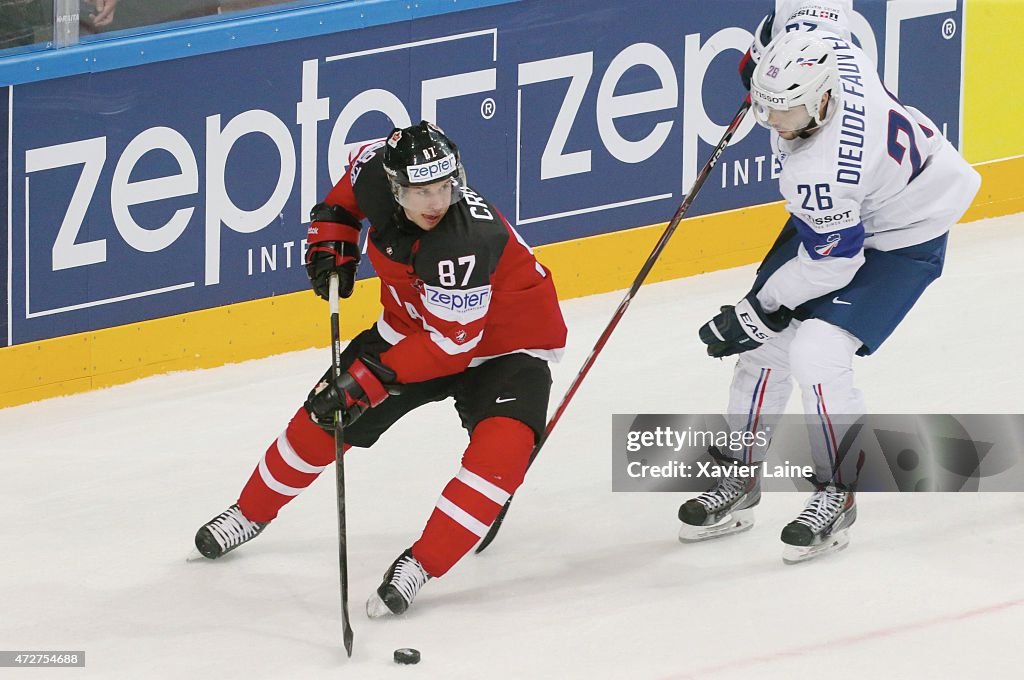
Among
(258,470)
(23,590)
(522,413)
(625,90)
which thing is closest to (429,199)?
(522,413)

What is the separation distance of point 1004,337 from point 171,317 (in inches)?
113

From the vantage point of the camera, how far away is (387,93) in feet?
21.7

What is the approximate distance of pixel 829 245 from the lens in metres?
4.69

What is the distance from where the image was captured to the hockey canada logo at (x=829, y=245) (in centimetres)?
467

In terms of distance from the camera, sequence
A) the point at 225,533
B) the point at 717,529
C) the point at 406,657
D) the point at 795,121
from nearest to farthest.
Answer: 1. the point at 406,657
2. the point at 795,121
3. the point at 225,533
4. the point at 717,529

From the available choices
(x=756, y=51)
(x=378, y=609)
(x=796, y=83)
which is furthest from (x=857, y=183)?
(x=378, y=609)

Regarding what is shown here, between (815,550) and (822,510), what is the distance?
0.11m

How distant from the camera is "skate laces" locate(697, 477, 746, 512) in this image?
509 cm

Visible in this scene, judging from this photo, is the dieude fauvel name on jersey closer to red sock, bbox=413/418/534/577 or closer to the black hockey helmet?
red sock, bbox=413/418/534/577

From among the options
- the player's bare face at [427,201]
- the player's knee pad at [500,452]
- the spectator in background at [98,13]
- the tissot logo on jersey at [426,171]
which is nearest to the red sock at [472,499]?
the player's knee pad at [500,452]

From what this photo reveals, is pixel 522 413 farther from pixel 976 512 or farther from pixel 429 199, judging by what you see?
pixel 976 512

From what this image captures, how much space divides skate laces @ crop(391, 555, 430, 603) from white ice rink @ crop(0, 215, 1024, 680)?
0.23ft

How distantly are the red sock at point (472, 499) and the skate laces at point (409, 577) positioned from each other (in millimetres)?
17

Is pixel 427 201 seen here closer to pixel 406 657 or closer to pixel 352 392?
pixel 352 392
